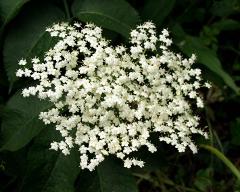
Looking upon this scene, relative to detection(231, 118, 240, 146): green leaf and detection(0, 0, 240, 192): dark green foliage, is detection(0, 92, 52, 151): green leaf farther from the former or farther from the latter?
detection(231, 118, 240, 146): green leaf

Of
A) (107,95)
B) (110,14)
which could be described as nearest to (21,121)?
(107,95)

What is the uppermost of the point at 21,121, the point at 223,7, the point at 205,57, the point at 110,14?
the point at 223,7

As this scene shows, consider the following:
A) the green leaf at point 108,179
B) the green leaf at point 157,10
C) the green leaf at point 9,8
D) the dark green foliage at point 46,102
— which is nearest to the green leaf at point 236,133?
the dark green foliage at point 46,102

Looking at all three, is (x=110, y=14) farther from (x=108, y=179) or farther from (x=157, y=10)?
(x=108, y=179)

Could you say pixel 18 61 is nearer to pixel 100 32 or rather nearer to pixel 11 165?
pixel 100 32

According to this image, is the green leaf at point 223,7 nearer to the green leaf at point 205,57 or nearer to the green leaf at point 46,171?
the green leaf at point 205,57

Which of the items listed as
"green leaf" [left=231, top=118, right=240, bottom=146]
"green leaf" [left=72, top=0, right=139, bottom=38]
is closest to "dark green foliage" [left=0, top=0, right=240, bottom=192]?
"green leaf" [left=72, top=0, right=139, bottom=38]
